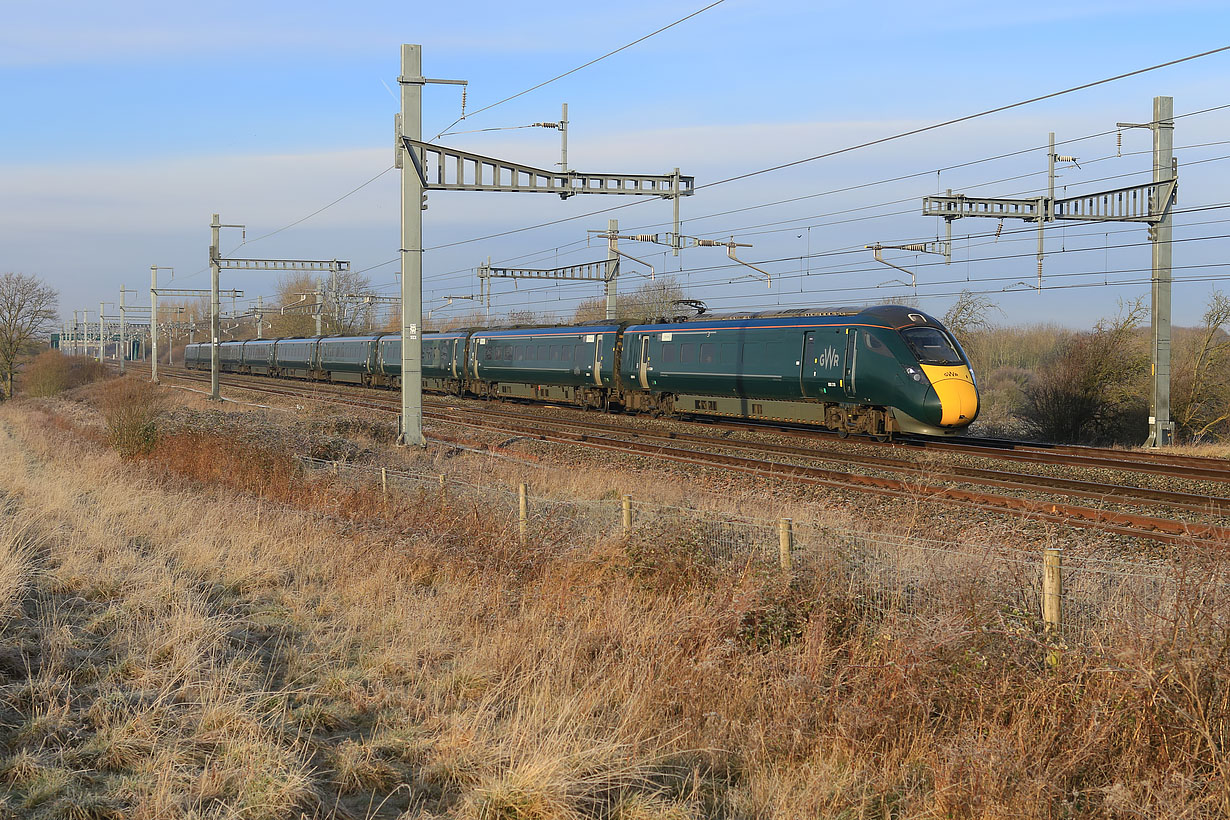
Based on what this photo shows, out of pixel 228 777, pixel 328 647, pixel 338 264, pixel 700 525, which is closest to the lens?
pixel 228 777

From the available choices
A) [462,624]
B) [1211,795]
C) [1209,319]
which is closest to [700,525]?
[462,624]

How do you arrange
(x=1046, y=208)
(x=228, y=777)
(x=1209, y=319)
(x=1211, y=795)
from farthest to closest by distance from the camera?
(x=1209, y=319) → (x=1046, y=208) → (x=228, y=777) → (x=1211, y=795)

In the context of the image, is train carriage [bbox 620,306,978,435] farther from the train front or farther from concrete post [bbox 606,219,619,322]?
concrete post [bbox 606,219,619,322]

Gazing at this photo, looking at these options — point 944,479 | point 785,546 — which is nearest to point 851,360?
point 944,479

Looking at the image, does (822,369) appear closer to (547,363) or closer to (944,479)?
(944,479)

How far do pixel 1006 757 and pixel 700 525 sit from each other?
4.58m

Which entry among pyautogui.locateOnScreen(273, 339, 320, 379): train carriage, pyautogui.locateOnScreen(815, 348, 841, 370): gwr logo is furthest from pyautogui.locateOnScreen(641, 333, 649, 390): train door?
pyautogui.locateOnScreen(273, 339, 320, 379): train carriage

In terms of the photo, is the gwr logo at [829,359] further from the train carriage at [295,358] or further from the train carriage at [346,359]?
the train carriage at [295,358]

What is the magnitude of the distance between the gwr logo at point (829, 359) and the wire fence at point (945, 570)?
38.8ft

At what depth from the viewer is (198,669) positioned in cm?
658

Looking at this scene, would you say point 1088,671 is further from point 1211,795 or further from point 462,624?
point 462,624

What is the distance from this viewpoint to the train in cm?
2108

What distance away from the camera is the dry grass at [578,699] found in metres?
5.04

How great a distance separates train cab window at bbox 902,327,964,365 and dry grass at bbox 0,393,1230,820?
13401mm
